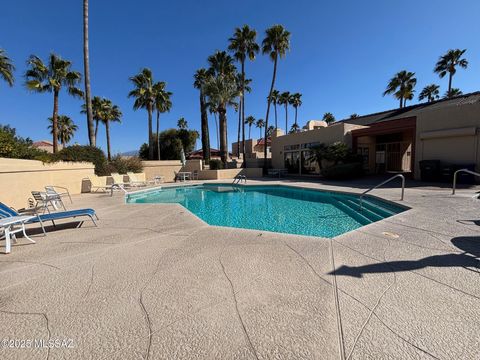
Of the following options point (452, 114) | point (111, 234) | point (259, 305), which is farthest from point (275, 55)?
point (259, 305)

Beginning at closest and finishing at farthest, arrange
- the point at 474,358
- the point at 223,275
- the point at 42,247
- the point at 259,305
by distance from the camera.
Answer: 1. the point at 474,358
2. the point at 259,305
3. the point at 223,275
4. the point at 42,247

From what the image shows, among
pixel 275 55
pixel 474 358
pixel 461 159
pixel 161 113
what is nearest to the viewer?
pixel 474 358

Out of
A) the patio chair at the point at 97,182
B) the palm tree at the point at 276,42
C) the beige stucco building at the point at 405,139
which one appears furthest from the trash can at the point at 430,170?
the patio chair at the point at 97,182

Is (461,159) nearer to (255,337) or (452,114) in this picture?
(452,114)

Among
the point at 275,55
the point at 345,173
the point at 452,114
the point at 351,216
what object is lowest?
the point at 351,216

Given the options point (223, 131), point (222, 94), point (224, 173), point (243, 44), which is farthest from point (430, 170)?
point (243, 44)

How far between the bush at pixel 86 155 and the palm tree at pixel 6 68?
5.15 metres

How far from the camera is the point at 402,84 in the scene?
2619cm

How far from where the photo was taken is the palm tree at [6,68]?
12702 mm

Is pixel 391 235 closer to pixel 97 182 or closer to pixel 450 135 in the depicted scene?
pixel 450 135

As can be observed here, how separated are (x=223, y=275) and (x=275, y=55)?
2379cm

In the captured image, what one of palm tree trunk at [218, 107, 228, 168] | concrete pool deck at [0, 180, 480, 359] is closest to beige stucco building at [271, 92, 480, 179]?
palm tree trunk at [218, 107, 228, 168]

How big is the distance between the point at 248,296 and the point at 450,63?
117ft

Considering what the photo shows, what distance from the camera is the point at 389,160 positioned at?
1953 cm
